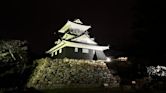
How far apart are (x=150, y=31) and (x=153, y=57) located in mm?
1307

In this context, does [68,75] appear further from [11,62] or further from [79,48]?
[11,62]

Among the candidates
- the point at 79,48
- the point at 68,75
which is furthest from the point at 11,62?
the point at 79,48

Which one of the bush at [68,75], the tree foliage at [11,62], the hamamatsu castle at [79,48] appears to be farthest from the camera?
the hamamatsu castle at [79,48]

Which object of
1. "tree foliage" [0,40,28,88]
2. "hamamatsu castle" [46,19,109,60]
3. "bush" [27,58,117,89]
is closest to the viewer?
"bush" [27,58,117,89]

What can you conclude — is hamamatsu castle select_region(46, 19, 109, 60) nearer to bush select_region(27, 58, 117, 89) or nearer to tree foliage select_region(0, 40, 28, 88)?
bush select_region(27, 58, 117, 89)

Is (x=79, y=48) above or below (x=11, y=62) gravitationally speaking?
above

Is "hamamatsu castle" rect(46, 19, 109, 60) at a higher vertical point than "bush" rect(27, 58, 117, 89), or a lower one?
higher

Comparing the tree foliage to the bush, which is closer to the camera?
the bush

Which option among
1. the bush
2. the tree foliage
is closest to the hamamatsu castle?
the bush

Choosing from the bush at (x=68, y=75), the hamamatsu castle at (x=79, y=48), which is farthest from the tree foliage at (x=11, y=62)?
the hamamatsu castle at (x=79, y=48)

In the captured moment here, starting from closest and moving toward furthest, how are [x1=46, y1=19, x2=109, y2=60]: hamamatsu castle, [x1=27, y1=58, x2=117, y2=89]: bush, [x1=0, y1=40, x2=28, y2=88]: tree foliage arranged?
[x1=27, y1=58, x2=117, y2=89]: bush < [x1=0, y1=40, x2=28, y2=88]: tree foliage < [x1=46, y1=19, x2=109, y2=60]: hamamatsu castle

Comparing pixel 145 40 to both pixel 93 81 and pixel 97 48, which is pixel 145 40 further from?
pixel 97 48

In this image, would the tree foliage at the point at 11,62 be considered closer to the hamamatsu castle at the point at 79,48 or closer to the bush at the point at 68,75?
the bush at the point at 68,75

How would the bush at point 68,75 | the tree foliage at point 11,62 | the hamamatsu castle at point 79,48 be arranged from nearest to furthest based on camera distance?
the bush at point 68,75
the tree foliage at point 11,62
the hamamatsu castle at point 79,48
